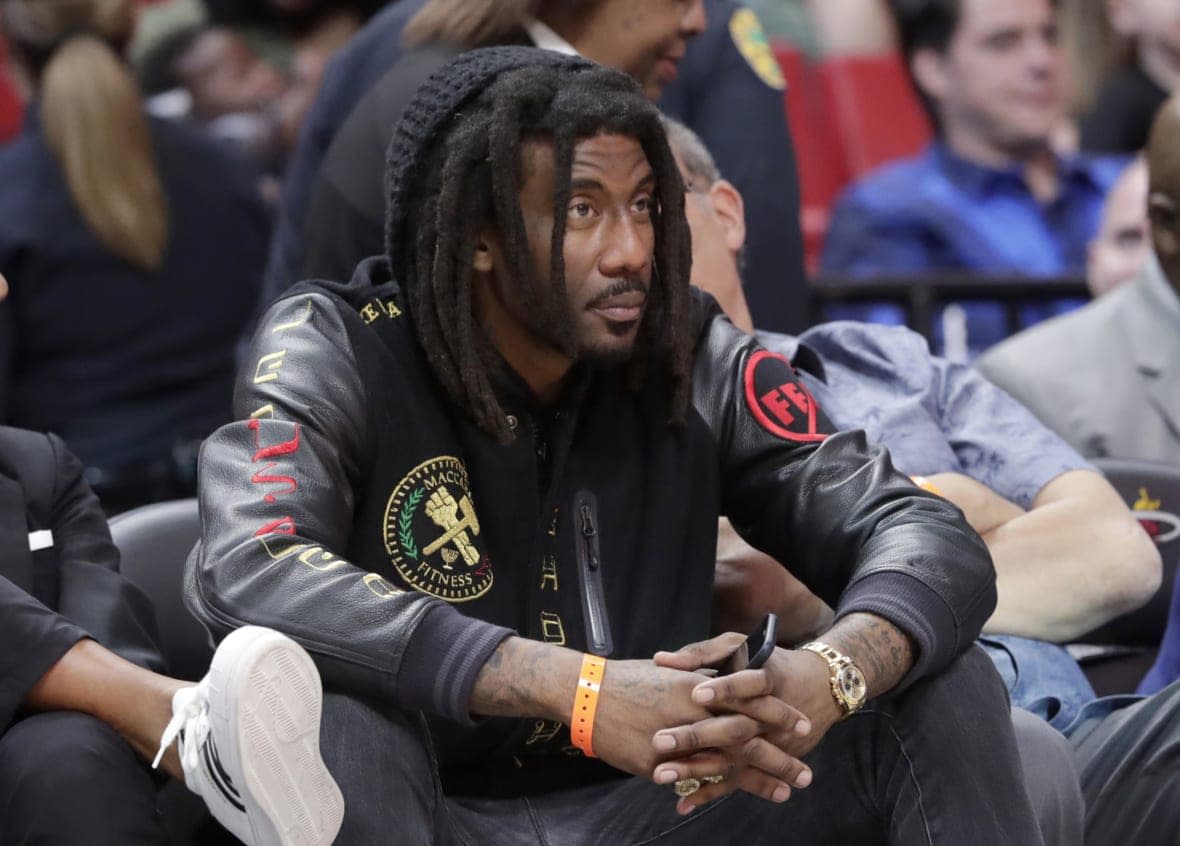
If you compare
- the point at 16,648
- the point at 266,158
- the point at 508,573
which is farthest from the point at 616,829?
the point at 266,158

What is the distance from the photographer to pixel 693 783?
2008 mm

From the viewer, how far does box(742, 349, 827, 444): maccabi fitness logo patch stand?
7.72 feet

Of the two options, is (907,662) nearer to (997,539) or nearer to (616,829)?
(616,829)

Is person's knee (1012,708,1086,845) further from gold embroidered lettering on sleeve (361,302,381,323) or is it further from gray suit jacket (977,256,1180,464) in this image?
gray suit jacket (977,256,1180,464)

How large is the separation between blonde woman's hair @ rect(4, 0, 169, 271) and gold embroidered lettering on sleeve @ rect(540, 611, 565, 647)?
7.48 ft

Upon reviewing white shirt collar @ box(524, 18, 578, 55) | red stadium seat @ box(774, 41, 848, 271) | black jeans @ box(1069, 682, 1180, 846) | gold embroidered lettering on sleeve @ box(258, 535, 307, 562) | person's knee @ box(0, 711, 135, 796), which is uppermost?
white shirt collar @ box(524, 18, 578, 55)

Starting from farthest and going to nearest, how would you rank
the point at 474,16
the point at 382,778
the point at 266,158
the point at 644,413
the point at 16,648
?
the point at 266,158 < the point at 474,16 < the point at 644,413 < the point at 16,648 < the point at 382,778

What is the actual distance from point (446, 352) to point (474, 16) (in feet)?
3.00

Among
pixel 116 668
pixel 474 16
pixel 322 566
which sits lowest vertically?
pixel 116 668

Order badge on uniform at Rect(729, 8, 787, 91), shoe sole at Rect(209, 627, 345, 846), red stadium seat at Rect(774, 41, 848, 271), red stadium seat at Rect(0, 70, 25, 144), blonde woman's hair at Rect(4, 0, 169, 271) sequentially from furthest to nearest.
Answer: red stadium seat at Rect(0, 70, 25, 144)
red stadium seat at Rect(774, 41, 848, 271)
blonde woman's hair at Rect(4, 0, 169, 271)
badge on uniform at Rect(729, 8, 787, 91)
shoe sole at Rect(209, 627, 345, 846)

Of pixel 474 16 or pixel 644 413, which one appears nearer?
pixel 644 413

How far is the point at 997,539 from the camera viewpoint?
268 cm


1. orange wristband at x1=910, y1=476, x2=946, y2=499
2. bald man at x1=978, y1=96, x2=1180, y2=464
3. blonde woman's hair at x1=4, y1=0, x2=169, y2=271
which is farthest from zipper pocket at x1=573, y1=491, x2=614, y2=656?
blonde woman's hair at x1=4, y1=0, x2=169, y2=271

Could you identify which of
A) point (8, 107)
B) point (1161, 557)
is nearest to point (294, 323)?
point (1161, 557)
